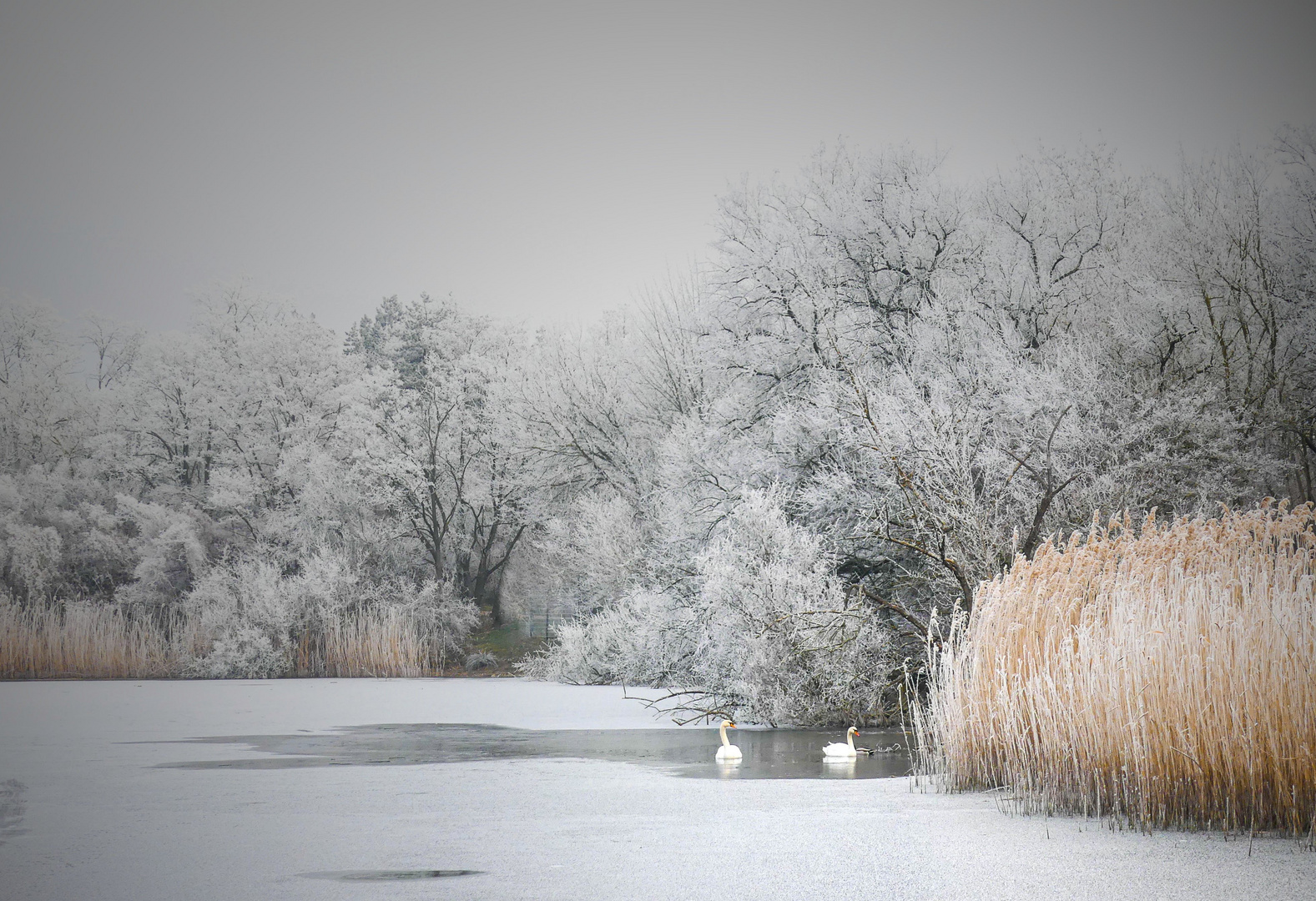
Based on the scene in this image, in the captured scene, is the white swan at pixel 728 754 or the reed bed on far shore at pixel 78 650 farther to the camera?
the reed bed on far shore at pixel 78 650

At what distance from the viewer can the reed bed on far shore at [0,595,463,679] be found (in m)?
24.2

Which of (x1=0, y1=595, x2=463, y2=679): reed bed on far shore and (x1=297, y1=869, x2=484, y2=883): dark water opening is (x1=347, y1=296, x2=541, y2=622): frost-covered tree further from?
(x1=297, y1=869, x2=484, y2=883): dark water opening

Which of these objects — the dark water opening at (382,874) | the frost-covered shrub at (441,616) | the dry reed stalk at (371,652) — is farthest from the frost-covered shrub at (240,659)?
the dark water opening at (382,874)

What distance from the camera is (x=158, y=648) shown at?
84.4ft

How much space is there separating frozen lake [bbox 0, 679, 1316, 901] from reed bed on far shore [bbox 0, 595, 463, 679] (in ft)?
42.2

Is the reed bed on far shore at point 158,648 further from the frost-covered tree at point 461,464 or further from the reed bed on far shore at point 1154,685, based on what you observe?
the reed bed on far shore at point 1154,685

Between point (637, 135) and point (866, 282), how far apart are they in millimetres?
39936

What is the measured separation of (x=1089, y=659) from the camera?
24.4 ft

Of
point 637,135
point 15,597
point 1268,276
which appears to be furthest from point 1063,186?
point 637,135

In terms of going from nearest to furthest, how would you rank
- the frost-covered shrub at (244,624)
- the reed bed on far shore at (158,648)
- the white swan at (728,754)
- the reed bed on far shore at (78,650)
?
the white swan at (728,754) → the reed bed on far shore at (78,650) → the reed bed on far shore at (158,648) → the frost-covered shrub at (244,624)

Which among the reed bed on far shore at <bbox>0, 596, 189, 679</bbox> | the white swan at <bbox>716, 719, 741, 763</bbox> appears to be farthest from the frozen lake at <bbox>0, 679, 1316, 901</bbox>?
the reed bed on far shore at <bbox>0, 596, 189, 679</bbox>

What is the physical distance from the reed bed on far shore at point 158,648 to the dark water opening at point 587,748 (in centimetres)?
1182

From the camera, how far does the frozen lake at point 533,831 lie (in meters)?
5.51

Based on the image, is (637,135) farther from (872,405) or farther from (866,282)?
(872,405)
